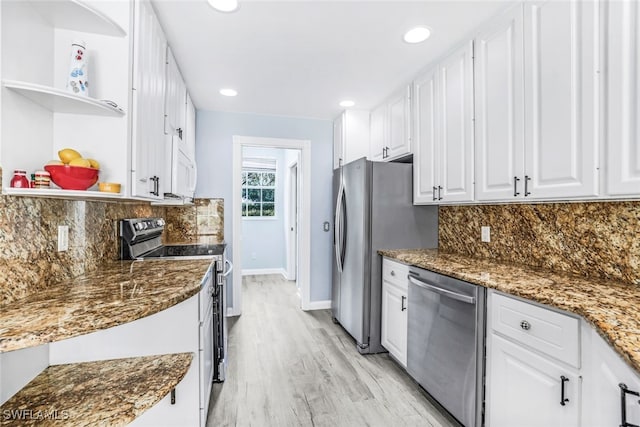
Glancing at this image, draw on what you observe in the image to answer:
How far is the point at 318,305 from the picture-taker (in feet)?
12.7

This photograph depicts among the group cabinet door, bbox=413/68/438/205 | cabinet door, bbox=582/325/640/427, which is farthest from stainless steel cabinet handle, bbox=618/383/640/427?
cabinet door, bbox=413/68/438/205

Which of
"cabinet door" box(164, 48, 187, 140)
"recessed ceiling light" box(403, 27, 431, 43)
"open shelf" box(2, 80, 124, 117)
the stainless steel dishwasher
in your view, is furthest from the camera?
"cabinet door" box(164, 48, 187, 140)

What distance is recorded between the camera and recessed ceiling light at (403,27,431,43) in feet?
6.49

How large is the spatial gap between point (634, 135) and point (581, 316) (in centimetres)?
73

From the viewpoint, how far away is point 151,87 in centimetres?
172

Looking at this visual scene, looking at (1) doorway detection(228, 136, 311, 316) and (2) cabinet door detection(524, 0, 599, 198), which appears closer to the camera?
(2) cabinet door detection(524, 0, 599, 198)

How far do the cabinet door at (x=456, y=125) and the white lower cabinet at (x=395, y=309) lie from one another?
675mm

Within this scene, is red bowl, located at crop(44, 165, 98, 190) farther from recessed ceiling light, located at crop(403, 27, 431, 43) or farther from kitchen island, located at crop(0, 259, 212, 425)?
recessed ceiling light, located at crop(403, 27, 431, 43)

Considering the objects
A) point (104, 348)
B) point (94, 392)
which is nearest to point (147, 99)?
point (104, 348)

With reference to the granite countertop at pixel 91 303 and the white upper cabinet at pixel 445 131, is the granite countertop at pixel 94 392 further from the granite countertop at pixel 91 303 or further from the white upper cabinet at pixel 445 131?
the white upper cabinet at pixel 445 131

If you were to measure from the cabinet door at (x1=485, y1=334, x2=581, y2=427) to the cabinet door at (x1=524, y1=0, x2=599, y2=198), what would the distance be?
77 cm

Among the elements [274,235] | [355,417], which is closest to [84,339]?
[355,417]

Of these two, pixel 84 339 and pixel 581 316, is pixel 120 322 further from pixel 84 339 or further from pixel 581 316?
pixel 581 316

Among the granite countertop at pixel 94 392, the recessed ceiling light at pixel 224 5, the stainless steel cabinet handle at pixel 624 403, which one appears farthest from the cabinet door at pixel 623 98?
the granite countertop at pixel 94 392
